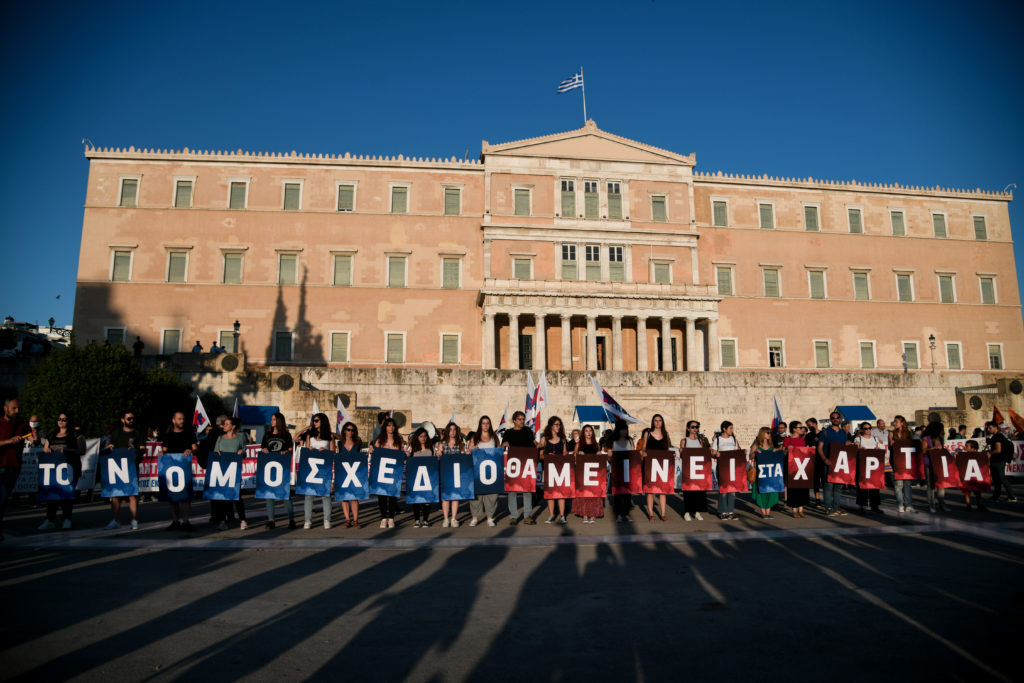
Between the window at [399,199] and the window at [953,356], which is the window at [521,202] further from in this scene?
the window at [953,356]

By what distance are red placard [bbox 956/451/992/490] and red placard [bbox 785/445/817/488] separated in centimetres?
308

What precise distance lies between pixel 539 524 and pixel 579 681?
7276mm

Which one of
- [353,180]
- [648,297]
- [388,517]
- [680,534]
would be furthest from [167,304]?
[680,534]

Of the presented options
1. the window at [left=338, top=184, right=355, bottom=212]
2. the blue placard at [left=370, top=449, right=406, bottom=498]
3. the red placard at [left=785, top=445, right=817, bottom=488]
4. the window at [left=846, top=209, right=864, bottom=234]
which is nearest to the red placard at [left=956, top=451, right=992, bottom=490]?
the red placard at [left=785, top=445, right=817, bottom=488]

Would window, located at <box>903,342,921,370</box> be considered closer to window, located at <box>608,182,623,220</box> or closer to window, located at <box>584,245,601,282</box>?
window, located at <box>608,182,623,220</box>

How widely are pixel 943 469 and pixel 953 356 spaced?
39.0 meters

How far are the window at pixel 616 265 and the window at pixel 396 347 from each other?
13639mm

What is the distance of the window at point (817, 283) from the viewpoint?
44781mm

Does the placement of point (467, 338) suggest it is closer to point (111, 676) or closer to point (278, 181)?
point (278, 181)

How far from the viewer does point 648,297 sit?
1542 inches

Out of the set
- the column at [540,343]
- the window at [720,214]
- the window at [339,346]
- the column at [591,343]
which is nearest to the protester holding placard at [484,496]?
the column at [540,343]

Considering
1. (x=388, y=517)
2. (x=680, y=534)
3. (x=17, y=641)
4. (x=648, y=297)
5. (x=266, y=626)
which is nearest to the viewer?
(x=17, y=641)

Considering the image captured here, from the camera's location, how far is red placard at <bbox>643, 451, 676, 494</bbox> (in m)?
12.0

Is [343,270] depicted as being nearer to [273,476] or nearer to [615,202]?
[615,202]
